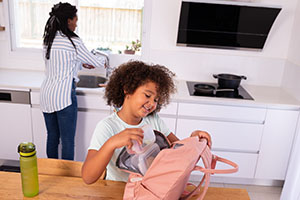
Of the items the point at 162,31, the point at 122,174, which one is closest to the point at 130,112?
the point at 122,174

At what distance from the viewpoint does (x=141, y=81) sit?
1.21 m

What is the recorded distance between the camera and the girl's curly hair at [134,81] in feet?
4.01

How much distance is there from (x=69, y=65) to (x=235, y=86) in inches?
55.1

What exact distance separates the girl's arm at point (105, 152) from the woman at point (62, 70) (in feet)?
4.07

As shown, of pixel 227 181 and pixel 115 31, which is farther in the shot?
pixel 115 31

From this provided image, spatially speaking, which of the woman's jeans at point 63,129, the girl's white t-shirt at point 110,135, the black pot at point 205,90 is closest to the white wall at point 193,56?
the black pot at point 205,90

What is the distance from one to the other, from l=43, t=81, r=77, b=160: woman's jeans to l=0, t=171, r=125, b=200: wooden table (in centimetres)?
120

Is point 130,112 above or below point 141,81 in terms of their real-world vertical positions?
below

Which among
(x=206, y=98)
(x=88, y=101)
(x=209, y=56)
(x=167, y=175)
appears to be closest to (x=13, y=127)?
(x=88, y=101)

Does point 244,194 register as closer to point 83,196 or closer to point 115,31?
point 83,196

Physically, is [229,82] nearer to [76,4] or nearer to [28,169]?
[76,4]

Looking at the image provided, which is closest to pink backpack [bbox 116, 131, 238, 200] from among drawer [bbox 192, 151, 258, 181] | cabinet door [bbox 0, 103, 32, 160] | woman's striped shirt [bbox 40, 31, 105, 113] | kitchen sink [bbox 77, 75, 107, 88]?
woman's striped shirt [bbox 40, 31, 105, 113]

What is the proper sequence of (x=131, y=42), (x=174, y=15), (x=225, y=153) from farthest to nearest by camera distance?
(x=131, y=42)
(x=174, y=15)
(x=225, y=153)

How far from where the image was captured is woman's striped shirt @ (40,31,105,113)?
214cm
